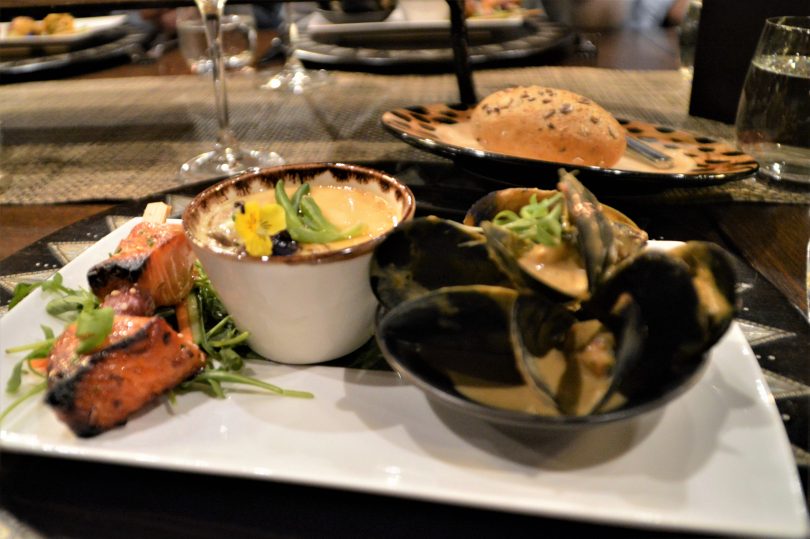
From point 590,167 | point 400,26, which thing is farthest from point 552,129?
point 400,26

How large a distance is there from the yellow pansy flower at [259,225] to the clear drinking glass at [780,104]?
161 cm

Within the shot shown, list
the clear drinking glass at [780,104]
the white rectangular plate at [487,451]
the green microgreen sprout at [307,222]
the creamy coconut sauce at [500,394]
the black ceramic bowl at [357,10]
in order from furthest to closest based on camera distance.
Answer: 1. the black ceramic bowl at [357,10]
2. the clear drinking glass at [780,104]
3. the green microgreen sprout at [307,222]
4. the creamy coconut sauce at [500,394]
5. the white rectangular plate at [487,451]

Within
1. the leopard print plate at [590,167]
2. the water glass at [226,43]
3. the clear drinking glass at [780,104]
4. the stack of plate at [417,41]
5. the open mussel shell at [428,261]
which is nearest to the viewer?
the open mussel shell at [428,261]

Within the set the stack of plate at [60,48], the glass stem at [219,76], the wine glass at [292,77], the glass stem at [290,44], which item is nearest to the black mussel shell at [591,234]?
the glass stem at [219,76]

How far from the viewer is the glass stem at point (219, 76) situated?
2.17 m

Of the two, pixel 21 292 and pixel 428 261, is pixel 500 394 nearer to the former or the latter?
pixel 428 261

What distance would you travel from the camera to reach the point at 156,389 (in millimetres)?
1003

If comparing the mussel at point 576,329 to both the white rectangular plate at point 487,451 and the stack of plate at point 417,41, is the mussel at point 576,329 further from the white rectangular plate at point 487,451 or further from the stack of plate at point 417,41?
the stack of plate at point 417,41

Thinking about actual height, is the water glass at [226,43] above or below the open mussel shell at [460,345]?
above

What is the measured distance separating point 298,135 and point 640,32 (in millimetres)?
3286

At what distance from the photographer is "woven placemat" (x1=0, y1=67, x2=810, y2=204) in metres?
2.17

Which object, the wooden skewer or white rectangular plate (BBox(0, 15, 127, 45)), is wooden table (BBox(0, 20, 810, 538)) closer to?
the wooden skewer

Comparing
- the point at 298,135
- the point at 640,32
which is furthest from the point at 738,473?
the point at 640,32

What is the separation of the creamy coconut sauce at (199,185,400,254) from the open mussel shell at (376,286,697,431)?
250 millimetres
